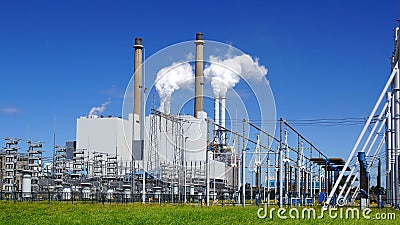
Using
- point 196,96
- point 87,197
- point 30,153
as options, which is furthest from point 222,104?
point 87,197

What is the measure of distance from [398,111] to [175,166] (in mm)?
40156

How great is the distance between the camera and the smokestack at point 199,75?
87250mm

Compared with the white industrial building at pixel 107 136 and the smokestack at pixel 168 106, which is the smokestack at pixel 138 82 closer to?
the white industrial building at pixel 107 136

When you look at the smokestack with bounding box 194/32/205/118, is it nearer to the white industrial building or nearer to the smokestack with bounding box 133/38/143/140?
the smokestack with bounding box 133/38/143/140

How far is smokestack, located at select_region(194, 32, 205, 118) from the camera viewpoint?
87.2 m

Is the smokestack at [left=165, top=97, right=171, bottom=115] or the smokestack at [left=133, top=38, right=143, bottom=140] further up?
the smokestack at [left=133, top=38, right=143, bottom=140]

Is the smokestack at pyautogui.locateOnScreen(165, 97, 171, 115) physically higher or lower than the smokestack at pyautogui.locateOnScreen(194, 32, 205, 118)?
lower

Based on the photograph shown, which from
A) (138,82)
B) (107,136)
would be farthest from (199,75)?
(107,136)

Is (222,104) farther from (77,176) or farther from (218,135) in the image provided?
(77,176)

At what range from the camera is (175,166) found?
75.1 meters

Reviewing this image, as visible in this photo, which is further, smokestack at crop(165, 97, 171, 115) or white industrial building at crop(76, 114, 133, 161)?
white industrial building at crop(76, 114, 133, 161)

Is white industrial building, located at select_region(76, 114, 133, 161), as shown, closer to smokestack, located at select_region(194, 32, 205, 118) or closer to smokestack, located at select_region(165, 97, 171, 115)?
smokestack, located at select_region(165, 97, 171, 115)

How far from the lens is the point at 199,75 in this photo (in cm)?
8744

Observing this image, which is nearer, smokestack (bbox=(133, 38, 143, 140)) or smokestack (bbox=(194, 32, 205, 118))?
smokestack (bbox=(133, 38, 143, 140))
